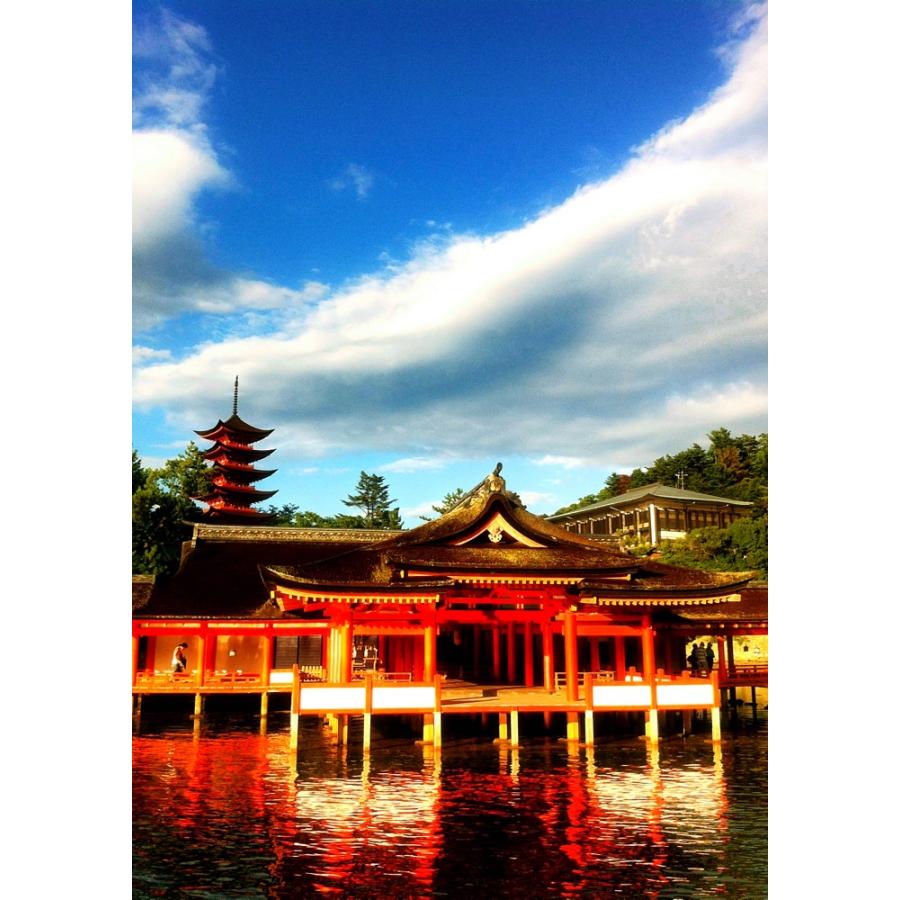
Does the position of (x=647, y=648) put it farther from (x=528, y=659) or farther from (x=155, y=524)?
(x=155, y=524)

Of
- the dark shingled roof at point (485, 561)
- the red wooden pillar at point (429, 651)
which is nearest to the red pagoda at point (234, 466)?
the dark shingled roof at point (485, 561)

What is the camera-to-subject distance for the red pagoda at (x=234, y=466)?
137 ft

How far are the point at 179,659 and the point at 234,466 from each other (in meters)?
18.6

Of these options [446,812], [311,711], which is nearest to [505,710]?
[311,711]

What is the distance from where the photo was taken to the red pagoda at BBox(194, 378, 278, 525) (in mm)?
41906

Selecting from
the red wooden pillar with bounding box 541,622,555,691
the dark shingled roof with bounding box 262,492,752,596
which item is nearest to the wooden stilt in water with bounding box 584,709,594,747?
the red wooden pillar with bounding box 541,622,555,691

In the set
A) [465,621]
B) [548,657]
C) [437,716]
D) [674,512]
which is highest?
[674,512]

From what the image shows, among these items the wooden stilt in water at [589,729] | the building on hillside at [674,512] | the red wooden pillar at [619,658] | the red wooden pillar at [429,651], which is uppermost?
the building on hillside at [674,512]

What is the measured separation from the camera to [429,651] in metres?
17.6

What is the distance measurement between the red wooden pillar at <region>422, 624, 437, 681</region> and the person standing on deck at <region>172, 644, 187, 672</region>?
9192 mm

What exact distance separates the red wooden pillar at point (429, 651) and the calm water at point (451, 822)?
1558mm

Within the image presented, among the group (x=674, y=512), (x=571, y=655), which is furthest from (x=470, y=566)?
(x=674, y=512)

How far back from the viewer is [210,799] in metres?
13.5

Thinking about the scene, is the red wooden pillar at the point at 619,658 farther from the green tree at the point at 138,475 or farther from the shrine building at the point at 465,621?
the green tree at the point at 138,475
